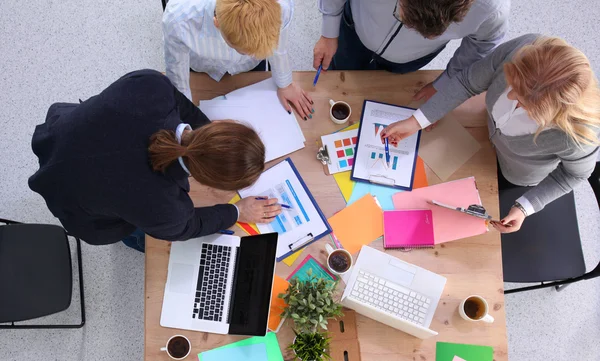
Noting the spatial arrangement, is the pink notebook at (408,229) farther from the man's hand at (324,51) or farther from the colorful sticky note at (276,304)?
the man's hand at (324,51)

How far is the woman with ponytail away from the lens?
3.71 ft

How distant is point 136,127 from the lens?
1178 mm

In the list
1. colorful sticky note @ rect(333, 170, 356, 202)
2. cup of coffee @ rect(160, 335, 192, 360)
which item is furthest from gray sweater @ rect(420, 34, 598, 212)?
cup of coffee @ rect(160, 335, 192, 360)

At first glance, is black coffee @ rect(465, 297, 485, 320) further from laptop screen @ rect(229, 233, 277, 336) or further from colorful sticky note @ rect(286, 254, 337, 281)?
laptop screen @ rect(229, 233, 277, 336)

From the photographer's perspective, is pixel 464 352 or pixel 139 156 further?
pixel 464 352

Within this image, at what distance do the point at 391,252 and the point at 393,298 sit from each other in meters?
0.15

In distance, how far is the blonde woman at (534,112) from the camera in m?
1.15

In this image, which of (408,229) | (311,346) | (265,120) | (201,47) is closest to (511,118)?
(408,229)

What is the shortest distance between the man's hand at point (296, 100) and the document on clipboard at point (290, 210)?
0.60ft

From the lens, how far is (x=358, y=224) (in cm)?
151

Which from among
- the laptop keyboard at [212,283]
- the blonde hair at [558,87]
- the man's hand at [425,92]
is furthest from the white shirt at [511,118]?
the laptop keyboard at [212,283]

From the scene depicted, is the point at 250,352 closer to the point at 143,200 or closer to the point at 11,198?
the point at 143,200

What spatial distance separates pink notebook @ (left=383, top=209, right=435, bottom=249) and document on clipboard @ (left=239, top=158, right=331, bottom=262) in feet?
0.66

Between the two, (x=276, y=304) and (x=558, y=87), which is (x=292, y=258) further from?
(x=558, y=87)
